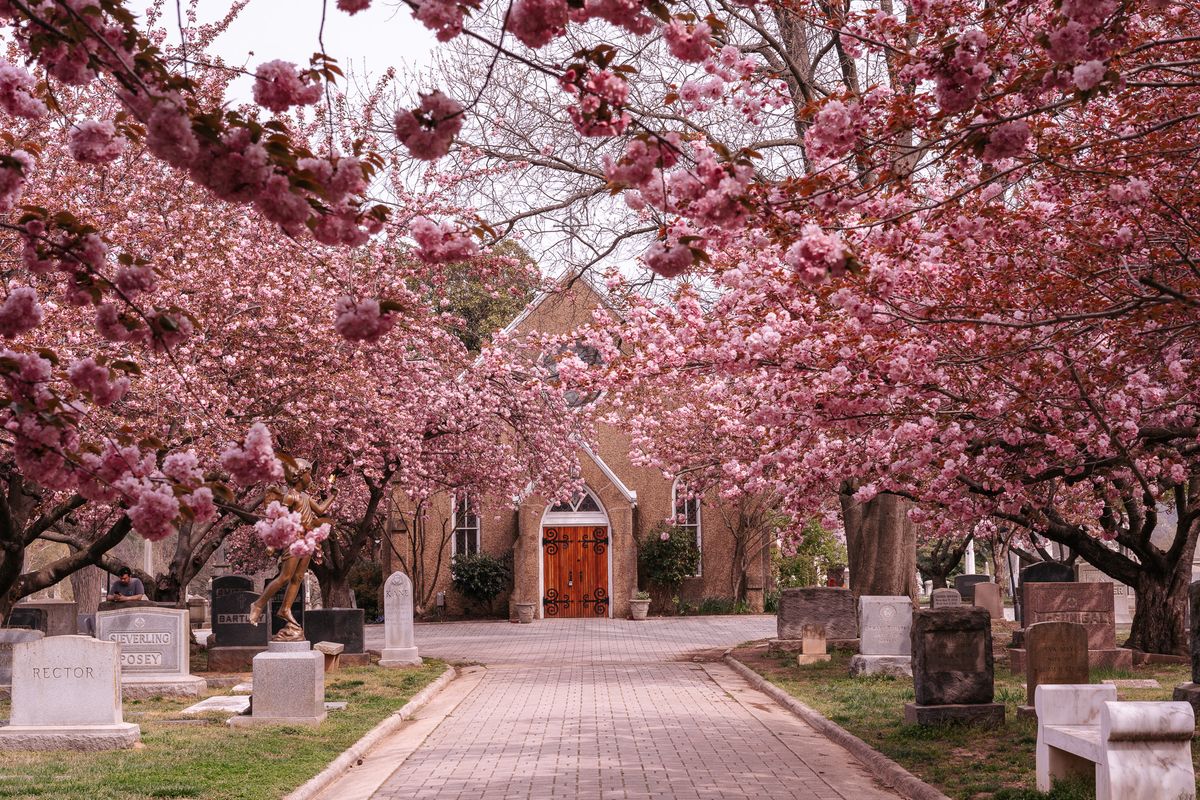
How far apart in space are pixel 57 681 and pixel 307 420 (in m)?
7.39

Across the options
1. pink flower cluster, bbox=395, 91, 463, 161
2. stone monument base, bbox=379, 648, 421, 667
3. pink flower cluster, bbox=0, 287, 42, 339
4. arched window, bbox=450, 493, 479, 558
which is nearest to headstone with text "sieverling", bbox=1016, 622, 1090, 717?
pink flower cluster, bbox=395, 91, 463, 161

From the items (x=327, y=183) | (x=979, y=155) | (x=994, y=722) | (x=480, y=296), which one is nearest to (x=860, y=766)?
(x=994, y=722)

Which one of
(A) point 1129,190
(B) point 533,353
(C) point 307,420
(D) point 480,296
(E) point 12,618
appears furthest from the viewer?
(D) point 480,296

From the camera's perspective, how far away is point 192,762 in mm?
11664

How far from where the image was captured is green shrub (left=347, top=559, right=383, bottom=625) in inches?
1666

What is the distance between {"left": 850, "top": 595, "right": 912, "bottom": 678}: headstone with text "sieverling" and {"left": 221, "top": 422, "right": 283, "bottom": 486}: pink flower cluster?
1515 cm

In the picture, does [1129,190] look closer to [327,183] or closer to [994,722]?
[327,183]

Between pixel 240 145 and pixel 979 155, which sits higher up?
pixel 979 155

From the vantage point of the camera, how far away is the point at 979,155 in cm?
627

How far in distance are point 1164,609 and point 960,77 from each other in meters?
18.2

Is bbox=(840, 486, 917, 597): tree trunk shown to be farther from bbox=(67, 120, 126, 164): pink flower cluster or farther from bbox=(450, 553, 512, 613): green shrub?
bbox=(450, 553, 512, 613): green shrub

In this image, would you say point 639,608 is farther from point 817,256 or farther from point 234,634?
point 817,256

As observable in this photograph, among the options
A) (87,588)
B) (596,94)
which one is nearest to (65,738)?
(596,94)

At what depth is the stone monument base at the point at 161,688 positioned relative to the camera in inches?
723
